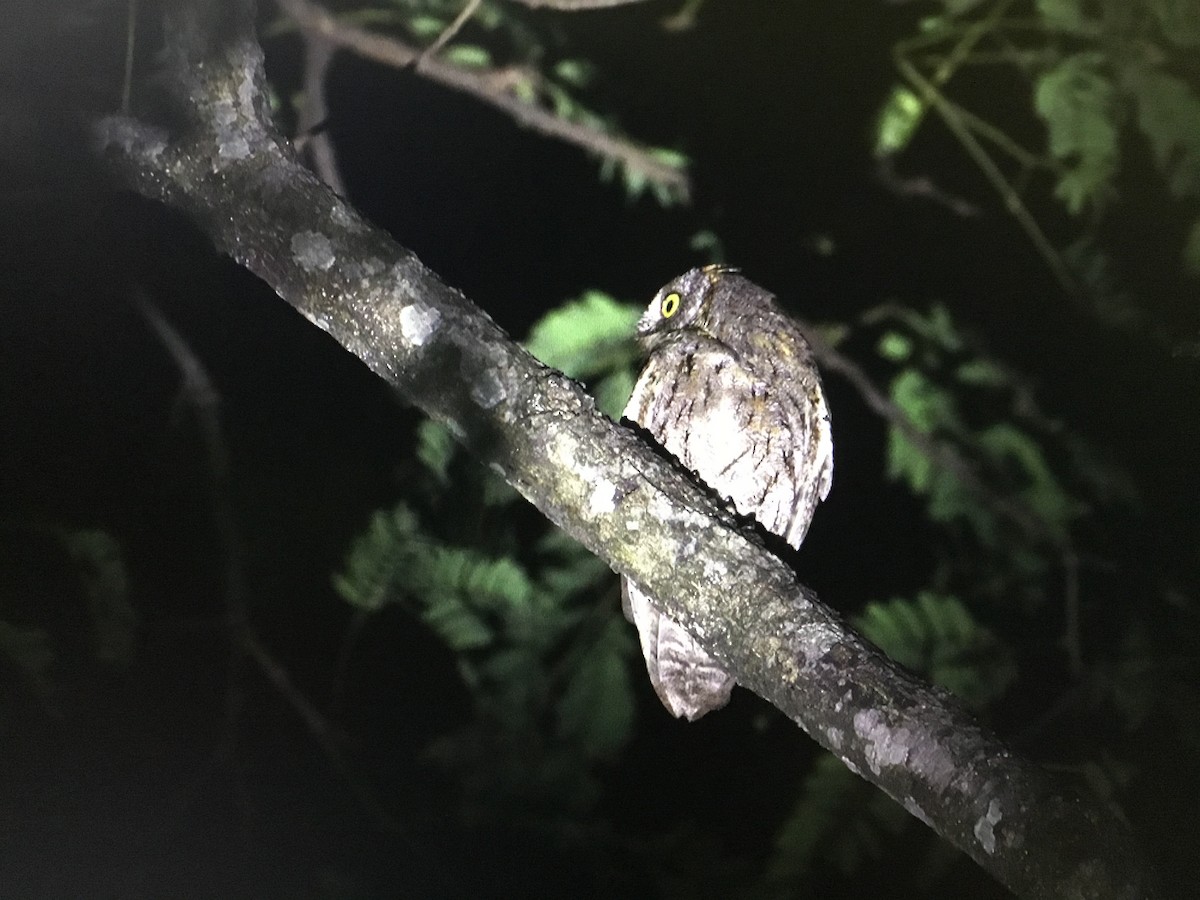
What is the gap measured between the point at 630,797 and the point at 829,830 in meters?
0.38

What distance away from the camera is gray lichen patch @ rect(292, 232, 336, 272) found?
1189mm

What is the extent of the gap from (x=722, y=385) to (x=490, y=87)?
0.73 meters

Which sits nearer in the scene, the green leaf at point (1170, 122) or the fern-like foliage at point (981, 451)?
the green leaf at point (1170, 122)

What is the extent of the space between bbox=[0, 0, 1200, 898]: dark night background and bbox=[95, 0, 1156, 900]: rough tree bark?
182 mm

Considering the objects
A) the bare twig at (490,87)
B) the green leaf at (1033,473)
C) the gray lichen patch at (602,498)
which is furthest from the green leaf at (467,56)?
the green leaf at (1033,473)

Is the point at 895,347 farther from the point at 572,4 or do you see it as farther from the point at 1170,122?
the point at 572,4

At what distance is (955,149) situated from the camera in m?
1.74

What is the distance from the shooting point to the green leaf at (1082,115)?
1691mm

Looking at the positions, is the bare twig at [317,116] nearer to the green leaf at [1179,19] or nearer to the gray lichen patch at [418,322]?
the gray lichen patch at [418,322]

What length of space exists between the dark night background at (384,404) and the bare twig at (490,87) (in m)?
0.03

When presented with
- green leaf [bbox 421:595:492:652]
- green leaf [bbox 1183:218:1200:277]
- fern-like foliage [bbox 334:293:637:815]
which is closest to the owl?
fern-like foliage [bbox 334:293:637:815]

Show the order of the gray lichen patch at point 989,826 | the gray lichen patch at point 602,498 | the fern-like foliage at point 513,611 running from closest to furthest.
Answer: the gray lichen patch at point 989,826
the gray lichen patch at point 602,498
the fern-like foliage at point 513,611

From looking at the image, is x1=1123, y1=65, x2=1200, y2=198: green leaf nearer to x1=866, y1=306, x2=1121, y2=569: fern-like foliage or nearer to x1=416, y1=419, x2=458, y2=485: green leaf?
x1=866, y1=306, x2=1121, y2=569: fern-like foliage

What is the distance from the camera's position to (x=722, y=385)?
1.74m
